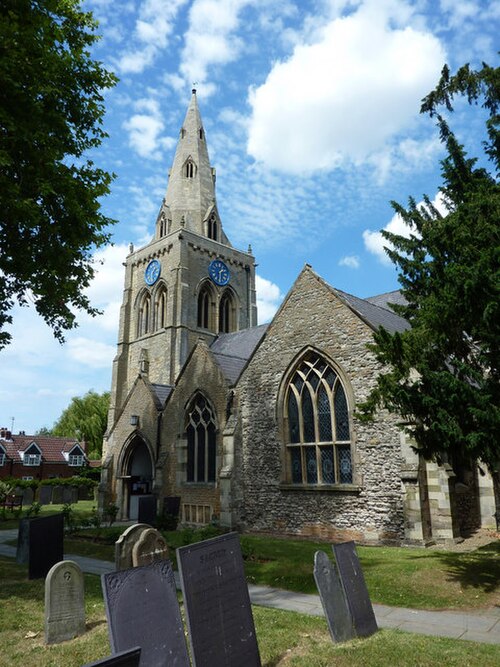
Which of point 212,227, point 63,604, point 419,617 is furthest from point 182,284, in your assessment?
point 419,617

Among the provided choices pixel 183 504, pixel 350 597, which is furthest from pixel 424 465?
pixel 183 504

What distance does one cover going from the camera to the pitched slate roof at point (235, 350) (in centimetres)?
2022

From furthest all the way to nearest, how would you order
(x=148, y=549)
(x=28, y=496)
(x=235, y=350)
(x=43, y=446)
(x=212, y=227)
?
(x=43, y=446), (x=212, y=227), (x=28, y=496), (x=235, y=350), (x=148, y=549)

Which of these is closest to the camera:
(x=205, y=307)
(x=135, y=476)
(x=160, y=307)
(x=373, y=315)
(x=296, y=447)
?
(x=296, y=447)

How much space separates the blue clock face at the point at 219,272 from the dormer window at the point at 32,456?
82.9ft

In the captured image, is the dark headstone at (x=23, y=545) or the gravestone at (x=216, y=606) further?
the dark headstone at (x=23, y=545)

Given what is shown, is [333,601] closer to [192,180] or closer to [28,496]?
[28,496]

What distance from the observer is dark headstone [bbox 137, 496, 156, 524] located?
17.5 m

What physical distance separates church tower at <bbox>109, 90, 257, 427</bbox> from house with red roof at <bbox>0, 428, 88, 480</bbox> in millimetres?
14873

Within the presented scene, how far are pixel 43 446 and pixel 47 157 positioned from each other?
42.6 metres

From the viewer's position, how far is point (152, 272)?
39812 mm

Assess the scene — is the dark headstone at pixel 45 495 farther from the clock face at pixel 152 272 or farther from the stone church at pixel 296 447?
the clock face at pixel 152 272

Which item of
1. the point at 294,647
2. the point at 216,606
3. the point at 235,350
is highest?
the point at 235,350

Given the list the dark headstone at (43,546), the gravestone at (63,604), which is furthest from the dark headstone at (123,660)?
the dark headstone at (43,546)
